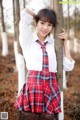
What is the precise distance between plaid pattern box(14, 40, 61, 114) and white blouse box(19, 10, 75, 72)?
3.0 inches

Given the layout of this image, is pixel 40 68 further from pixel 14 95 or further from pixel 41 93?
pixel 14 95

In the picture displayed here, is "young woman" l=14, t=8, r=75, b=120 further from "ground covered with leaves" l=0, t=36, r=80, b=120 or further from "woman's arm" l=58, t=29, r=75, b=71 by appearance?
"ground covered with leaves" l=0, t=36, r=80, b=120

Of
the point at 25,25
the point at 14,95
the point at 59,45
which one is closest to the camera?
the point at 25,25

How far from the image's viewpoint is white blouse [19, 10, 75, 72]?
4.11 meters

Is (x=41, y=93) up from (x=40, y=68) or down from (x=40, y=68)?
down

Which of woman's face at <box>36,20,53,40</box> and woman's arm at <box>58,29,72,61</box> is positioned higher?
woman's face at <box>36,20,53,40</box>

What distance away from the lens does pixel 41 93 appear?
163 inches

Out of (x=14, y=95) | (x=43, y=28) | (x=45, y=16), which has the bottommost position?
(x=14, y=95)

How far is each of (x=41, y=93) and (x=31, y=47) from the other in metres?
0.65

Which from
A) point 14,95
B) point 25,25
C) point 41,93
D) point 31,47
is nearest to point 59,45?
point 31,47

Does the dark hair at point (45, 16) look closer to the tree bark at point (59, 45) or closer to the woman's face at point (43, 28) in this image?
the woman's face at point (43, 28)

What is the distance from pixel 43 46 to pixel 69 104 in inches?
120

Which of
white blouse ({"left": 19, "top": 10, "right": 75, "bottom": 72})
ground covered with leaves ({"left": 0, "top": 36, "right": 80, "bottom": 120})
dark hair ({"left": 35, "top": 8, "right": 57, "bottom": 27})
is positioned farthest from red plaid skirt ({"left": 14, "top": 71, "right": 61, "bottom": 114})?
ground covered with leaves ({"left": 0, "top": 36, "right": 80, "bottom": 120})

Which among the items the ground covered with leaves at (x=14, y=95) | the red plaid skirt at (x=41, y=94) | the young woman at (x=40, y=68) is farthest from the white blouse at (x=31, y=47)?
the ground covered with leaves at (x=14, y=95)
